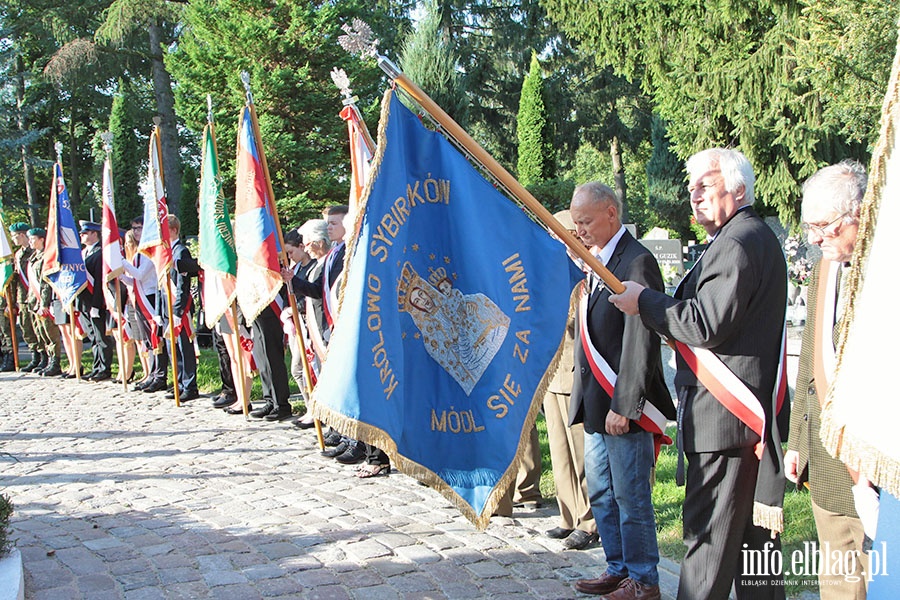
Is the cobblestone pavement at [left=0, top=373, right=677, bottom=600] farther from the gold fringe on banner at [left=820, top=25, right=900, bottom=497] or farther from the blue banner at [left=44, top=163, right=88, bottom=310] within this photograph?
the blue banner at [left=44, top=163, right=88, bottom=310]

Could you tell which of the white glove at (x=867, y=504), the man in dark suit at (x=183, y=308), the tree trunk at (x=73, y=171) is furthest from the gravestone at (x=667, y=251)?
the tree trunk at (x=73, y=171)

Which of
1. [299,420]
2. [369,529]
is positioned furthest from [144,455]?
[369,529]

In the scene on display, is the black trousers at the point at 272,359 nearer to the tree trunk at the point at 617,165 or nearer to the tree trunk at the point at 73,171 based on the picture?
the tree trunk at the point at 617,165

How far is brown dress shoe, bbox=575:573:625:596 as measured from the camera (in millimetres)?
4113

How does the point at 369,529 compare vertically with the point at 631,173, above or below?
below

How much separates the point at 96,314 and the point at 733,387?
1076 centimetres

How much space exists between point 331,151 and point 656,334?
20.8 metres

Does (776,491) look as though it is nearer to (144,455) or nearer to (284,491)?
(284,491)

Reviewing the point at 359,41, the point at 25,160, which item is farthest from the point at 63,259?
the point at 25,160

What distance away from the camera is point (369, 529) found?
5168 millimetres

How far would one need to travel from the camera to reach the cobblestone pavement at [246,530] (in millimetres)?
4266

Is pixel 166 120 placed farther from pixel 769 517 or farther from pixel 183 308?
pixel 769 517

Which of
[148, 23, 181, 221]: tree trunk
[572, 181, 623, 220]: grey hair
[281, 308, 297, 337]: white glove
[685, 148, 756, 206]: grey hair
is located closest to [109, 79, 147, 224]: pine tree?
[148, 23, 181, 221]: tree trunk

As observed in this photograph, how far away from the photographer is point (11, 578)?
379cm
